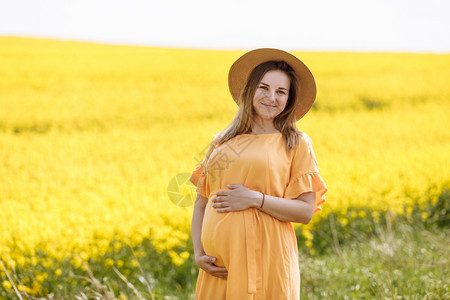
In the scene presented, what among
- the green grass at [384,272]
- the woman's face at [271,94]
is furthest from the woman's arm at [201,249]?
the green grass at [384,272]

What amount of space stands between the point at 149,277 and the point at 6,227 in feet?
5.10

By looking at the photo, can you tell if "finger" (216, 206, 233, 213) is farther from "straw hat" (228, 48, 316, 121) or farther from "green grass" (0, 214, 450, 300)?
"green grass" (0, 214, 450, 300)

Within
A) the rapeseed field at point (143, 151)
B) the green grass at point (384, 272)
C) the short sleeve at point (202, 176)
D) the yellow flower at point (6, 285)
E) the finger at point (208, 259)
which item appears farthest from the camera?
the rapeseed field at point (143, 151)

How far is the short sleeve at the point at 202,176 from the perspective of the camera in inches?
86.2

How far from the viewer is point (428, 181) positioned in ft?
21.6

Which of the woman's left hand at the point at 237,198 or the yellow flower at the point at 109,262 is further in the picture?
the yellow flower at the point at 109,262

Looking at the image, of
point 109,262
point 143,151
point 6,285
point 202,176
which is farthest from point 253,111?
point 143,151

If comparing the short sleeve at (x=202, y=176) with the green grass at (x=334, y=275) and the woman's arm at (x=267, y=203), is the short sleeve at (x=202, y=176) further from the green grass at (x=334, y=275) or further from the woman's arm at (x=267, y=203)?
the green grass at (x=334, y=275)

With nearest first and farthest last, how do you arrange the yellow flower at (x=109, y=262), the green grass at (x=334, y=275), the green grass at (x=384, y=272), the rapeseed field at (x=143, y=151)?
the green grass at (x=384, y=272) < the green grass at (x=334, y=275) < the yellow flower at (x=109, y=262) < the rapeseed field at (x=143, y=151)

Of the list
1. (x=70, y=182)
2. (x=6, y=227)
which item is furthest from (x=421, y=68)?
(x=6, y=227)

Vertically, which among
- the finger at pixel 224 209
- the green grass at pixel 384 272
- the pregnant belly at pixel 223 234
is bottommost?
the green grass at pixel 384 272

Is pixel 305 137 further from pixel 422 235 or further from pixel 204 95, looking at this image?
pixel 204 95

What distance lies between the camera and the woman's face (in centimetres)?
206

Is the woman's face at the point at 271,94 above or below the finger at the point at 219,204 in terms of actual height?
above
